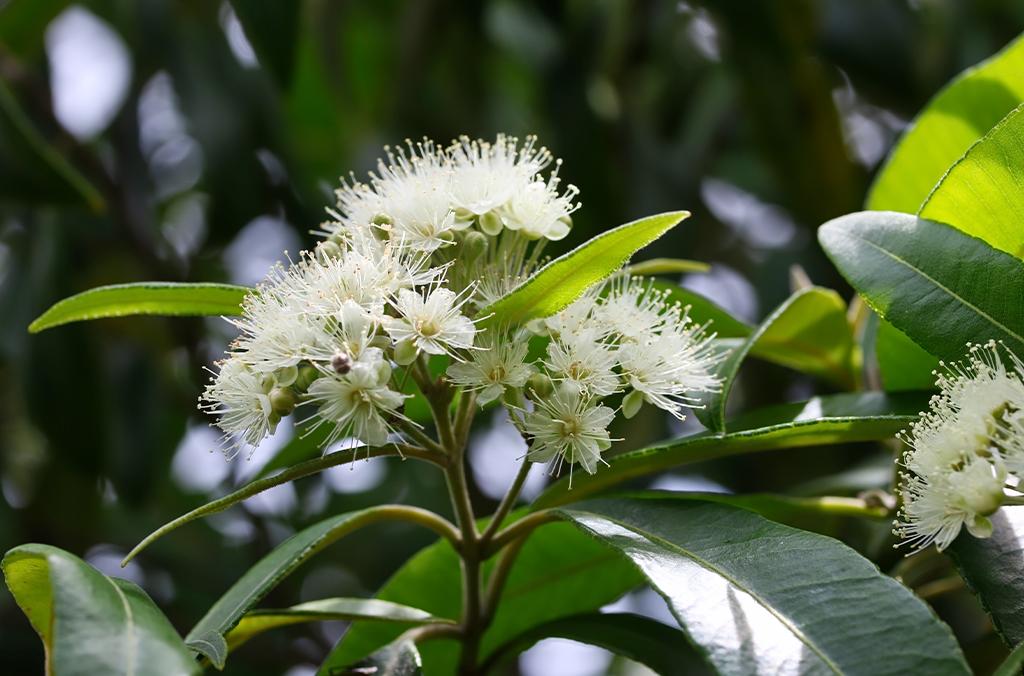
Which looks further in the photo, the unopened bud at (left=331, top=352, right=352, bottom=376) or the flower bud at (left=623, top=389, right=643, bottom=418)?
the flower bud at (left=623, top=389, right=643, bottom=418)

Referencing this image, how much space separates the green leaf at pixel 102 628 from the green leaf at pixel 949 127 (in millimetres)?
1083

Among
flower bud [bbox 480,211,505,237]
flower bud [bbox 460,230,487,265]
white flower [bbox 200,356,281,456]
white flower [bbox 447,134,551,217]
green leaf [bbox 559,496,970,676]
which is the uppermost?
white flower [bbox 447,134,551,217]

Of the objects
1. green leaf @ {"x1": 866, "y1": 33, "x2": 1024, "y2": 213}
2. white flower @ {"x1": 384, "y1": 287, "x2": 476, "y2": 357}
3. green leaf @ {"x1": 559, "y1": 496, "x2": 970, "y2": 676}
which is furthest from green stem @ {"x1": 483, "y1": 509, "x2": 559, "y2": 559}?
green leaf @ {"x1": 866, "y1": 33, "x2": 1024, "y2": 213}

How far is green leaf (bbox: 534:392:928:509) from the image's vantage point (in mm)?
1167

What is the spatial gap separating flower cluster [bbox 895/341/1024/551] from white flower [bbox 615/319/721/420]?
0.26m

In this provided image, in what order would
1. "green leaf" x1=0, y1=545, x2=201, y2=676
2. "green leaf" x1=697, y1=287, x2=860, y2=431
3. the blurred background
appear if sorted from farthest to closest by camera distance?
the blurred background < "green leaf" x1=697, y1=287, x2=860, y2=431 < "green leaf" x1=0, y1=545, x2=201, y2=676

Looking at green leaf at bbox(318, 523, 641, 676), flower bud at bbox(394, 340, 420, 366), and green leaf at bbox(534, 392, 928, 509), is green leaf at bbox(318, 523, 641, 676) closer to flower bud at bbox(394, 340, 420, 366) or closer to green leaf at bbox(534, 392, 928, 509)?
green leaf at bbox(534, 392, 928, 509)

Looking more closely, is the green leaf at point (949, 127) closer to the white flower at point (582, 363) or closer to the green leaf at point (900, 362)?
the green leaf at point (900, 362)

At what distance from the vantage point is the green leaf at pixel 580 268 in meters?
1.08

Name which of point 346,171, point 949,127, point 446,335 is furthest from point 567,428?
point 346,171

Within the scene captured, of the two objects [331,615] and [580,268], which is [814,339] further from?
[331,615]

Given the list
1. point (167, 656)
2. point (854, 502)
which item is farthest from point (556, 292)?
point (854, 502)

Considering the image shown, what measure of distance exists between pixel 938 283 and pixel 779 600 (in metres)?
0.37

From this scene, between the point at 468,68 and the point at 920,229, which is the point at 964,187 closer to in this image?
the point at 920,229
